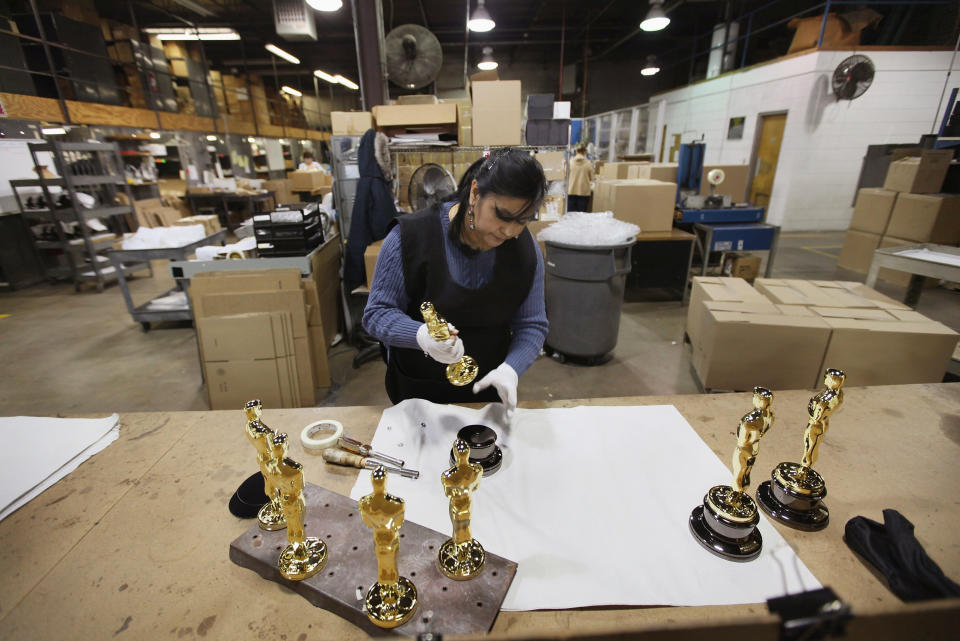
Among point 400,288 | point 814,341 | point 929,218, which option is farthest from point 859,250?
point 400,288

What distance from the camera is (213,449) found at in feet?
3.61

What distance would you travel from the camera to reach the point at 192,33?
764 centimetres

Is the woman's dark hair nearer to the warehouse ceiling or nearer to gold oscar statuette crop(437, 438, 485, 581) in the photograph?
gold oscar statuette crop(437, 438, 485, 581)

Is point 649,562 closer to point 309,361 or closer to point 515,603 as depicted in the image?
point 515,603

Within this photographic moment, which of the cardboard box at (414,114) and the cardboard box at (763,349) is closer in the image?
the cardboard box at (763,349)

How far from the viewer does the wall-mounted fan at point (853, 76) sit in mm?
6098

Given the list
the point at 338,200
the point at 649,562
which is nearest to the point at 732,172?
the point at 338,200

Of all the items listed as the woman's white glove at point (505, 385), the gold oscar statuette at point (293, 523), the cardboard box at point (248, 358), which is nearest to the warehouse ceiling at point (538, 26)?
the cardboard box at point (248, 358)

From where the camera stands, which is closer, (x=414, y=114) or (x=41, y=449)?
(x=41, y=449)

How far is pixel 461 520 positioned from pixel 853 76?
27.7 ft

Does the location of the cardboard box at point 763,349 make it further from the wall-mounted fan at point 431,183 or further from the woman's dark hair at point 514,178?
the wall-mounted fan at point 431,183

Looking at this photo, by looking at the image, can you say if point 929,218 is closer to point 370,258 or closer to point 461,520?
point 370,258

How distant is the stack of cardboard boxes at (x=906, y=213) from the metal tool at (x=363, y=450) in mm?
5902

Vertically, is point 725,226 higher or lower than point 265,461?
lower
